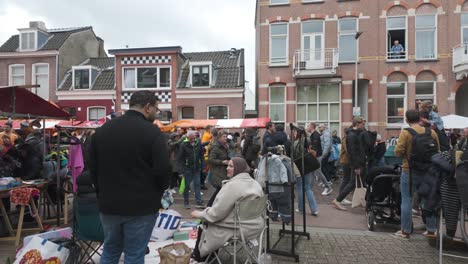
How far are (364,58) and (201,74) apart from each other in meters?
9.45

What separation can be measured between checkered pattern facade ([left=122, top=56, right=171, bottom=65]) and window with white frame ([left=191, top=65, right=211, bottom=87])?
1.83 meters

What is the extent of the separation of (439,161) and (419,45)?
1619cm

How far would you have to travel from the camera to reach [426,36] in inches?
689

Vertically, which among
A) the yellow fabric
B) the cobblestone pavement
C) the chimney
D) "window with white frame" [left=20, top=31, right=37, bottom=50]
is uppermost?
the chimney

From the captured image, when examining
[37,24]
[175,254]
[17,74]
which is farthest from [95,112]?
[175,254]

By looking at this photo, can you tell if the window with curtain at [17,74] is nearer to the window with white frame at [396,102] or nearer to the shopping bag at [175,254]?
the window with white frame at [396,102]

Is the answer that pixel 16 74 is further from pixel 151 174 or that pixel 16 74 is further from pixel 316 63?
pixel 151 174

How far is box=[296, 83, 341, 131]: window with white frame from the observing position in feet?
59.1

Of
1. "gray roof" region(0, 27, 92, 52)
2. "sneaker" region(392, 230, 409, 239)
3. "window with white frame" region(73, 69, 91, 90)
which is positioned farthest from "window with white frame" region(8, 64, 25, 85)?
"sneaker" region(392, 230, 409, 239)

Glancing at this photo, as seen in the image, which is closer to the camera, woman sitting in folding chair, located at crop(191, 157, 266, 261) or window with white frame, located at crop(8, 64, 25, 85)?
woman sitting in folding chair, located at crop(191, 157, 266, 261)

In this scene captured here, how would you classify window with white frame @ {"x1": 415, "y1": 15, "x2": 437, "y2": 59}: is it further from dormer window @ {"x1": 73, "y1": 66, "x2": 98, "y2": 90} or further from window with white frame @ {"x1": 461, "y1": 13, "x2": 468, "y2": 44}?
dormer window @ {"x1": 73, "y1": 66, "x2": 98, "y2": 90}

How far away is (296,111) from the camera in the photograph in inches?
724

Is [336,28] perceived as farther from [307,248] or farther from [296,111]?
[307,248]

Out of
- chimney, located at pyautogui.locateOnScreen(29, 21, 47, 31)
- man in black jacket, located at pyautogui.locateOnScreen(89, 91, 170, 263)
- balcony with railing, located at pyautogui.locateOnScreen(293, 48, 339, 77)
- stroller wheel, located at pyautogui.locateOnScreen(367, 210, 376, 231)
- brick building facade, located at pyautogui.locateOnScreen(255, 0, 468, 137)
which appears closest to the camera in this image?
man in black jacket, located at pyautogui.locateOnScreen(89, 91, 170, 263)
